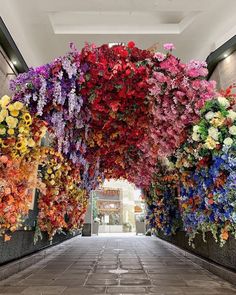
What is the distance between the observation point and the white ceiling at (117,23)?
4.80 metres

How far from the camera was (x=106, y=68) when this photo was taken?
3.05 metres

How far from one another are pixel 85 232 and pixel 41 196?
9.80m

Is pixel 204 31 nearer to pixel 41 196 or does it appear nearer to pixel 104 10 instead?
pixel 104 10

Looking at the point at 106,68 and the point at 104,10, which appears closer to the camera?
the point at 106,68

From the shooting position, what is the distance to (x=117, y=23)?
17.8ft

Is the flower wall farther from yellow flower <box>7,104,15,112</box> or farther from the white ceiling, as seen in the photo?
the white ceiling

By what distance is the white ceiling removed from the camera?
189 inches

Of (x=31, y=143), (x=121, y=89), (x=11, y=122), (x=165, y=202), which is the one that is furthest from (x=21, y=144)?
(x=165, y=202)

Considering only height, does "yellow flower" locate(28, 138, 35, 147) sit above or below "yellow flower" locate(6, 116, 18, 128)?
below

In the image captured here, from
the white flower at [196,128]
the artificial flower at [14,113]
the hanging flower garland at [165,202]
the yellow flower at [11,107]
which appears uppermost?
the yellow flower at [11,107]

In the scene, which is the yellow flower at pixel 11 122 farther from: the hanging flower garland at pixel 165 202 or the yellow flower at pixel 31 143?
the hanging flower garland at pixel 165 202

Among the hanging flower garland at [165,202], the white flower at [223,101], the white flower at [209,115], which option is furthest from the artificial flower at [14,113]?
the hanging flower garland at [165,202]

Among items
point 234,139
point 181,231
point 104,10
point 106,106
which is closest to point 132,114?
point 106,106

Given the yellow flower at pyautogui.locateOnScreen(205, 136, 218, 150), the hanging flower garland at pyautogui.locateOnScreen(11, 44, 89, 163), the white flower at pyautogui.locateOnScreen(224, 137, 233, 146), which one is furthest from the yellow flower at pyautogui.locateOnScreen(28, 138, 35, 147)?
the white flower at pyautogui.locateOnScreen(224, 137, 233, 146)
